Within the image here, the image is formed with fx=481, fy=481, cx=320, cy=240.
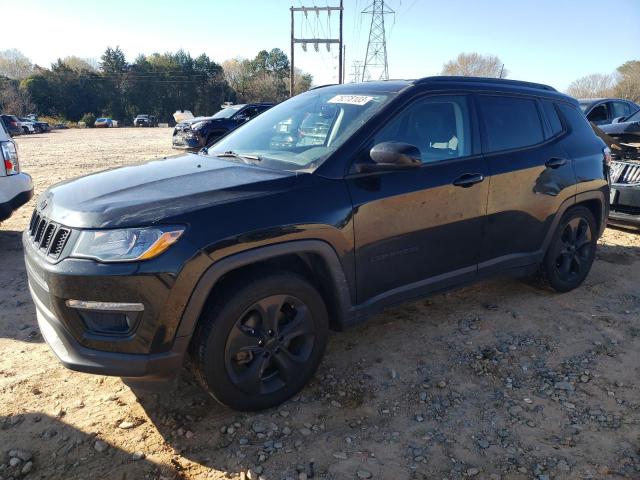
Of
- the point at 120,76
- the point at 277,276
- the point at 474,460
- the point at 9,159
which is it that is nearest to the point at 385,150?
the point at 277,276

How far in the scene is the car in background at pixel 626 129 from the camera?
8.24 meters

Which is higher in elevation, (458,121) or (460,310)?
(458,121)

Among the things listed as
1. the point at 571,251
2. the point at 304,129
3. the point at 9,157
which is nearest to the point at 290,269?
the point at 304,129

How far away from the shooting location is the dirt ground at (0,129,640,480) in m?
2.33

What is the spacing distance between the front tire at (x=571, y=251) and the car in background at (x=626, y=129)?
16.5 ft

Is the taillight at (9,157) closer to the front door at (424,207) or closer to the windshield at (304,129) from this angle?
the windshield at (304,129)

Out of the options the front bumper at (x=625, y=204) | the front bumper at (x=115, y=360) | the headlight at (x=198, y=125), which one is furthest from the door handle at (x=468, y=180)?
the headlight at (x=198, y=125)

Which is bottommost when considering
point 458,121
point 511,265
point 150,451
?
→ point 150,451

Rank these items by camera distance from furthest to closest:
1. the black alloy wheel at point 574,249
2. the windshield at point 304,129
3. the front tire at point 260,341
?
the black alloy wheel at point 574,249 < the windshield at point 304,129 < the front tire at point 260,341

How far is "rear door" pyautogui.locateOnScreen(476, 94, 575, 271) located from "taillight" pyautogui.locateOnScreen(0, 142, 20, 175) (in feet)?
16.0

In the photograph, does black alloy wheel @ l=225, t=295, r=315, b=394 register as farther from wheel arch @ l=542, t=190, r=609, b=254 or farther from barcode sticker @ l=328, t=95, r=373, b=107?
wheel arch @ l=542, t=190, r=609, b=254

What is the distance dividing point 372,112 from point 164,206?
146 centimetres

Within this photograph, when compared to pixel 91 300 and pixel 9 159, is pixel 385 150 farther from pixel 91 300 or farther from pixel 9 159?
pixel 9 159

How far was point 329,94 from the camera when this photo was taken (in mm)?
3615
